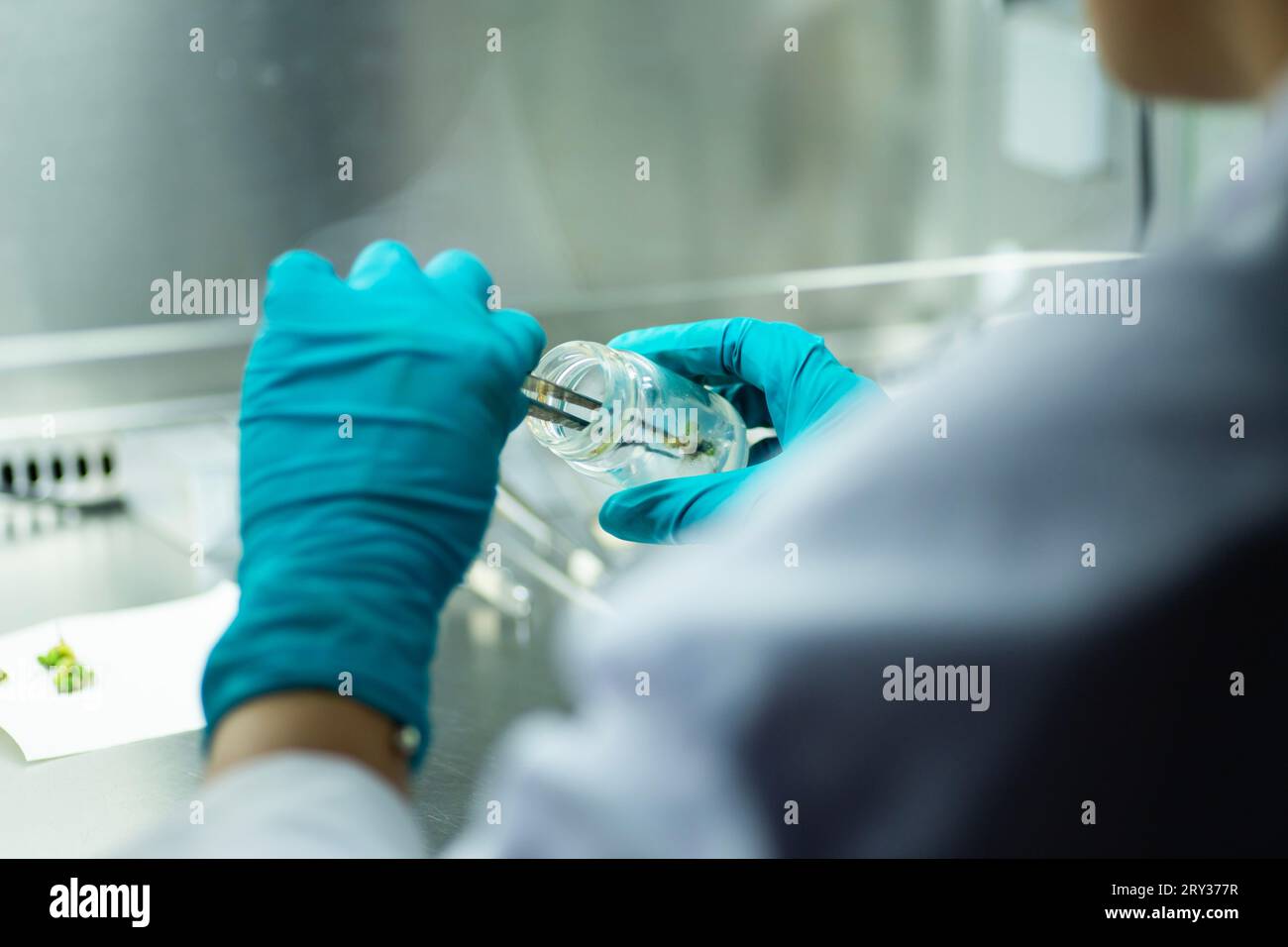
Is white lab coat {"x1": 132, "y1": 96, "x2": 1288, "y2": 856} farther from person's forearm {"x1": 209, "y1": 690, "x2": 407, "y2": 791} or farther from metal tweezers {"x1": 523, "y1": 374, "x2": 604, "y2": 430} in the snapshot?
metal tweezers {"x1": 523, "y1": 374, "x2": 604, "y2": 430}

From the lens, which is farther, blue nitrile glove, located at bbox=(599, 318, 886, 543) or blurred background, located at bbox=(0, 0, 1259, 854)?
blurred background, located at bbox=(0, 0, 1259, 854)

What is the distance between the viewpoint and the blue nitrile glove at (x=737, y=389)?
0.90 meters

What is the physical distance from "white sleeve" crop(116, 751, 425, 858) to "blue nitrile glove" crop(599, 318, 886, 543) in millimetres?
440

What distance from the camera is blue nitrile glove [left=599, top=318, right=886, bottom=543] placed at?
901 mm

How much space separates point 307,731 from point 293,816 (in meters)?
0.06

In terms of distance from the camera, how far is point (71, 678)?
1070 mm

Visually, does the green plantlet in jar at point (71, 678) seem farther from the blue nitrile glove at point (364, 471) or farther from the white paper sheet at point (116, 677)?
the blue nitrile glove at point (364, 471)

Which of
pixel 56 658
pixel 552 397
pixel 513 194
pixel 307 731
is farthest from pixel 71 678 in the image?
pixel 513 194

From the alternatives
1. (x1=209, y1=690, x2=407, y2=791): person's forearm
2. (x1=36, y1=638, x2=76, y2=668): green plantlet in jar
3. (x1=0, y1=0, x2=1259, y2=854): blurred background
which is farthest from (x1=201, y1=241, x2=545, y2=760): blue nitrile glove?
(x1=36, y1=638, x2=76, y2=668): green plantlet in jar

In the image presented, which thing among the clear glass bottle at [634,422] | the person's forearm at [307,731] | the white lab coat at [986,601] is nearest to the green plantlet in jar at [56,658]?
the clear glass bottle at [634,422]

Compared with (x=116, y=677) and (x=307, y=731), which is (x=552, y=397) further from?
(x=116, y=677)

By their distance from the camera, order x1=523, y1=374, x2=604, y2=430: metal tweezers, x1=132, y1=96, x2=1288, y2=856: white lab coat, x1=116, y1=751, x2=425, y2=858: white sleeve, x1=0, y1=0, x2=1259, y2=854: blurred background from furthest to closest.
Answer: x1=0, y1=0, x2=1259, y2=854: blurred background, x1=523, y1=374, x2=604, y2=430: metal tweezers, x1=116, y1=751, x2=425, y2=858: white sleeve, x1=132, y1=96, x2=1288, y2=856: white lab coat

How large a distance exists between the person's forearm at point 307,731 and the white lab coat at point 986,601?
0.55 feet

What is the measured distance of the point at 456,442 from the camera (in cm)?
63
